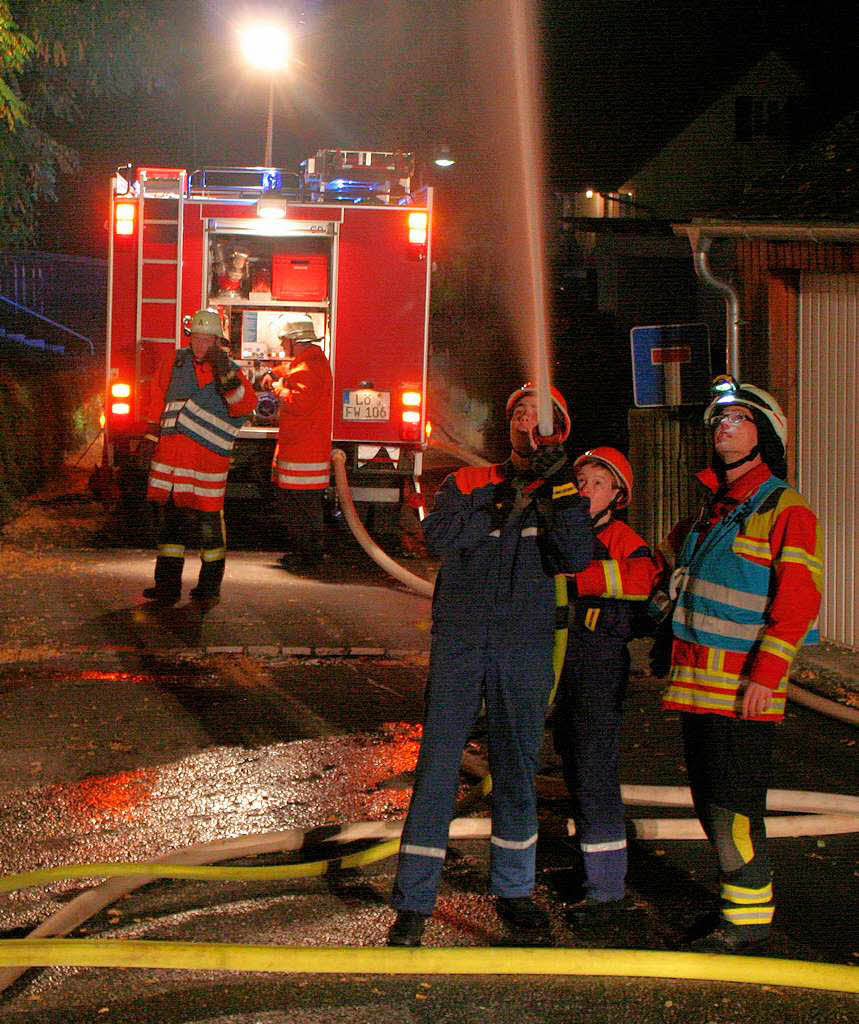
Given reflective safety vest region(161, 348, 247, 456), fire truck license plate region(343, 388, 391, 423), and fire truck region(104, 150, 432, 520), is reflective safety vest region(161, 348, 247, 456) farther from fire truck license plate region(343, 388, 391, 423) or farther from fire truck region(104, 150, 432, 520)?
fire truck license plate region(343, 388, 391, 423)

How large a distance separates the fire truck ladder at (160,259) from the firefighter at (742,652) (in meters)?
8.49

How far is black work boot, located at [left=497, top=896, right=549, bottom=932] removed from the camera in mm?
4012

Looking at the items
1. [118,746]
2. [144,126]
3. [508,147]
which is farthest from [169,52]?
[508,147]

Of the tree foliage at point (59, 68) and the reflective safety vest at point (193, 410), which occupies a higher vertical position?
the tree foliage at point (59, 68)

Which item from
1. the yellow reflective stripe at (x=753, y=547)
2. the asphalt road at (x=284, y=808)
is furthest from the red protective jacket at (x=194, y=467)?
the yellow reflective stripe at (x=753, y=547)

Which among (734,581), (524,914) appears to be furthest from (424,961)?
(734,581)

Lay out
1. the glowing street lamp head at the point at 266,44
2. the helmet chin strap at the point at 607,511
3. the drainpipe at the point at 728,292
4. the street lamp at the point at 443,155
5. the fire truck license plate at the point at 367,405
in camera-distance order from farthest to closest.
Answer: the street lamp at the point at 443,155 → the glowing street lamp head at the point at 266,44 → the fire truck license plate at the point at 367,405 → the drainpipe at the point at 728,292 → the helmet chin strap at the point at 607,511

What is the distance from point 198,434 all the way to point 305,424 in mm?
1356

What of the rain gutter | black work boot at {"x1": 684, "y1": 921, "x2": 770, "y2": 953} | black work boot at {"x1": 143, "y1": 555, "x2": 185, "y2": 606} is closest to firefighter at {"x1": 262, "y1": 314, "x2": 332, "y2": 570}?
black work boot at {"x1": 143, "y1": 555, "x2": 185, "y2": 606}

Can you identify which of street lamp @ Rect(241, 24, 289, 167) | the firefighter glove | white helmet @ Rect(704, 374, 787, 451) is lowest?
white helmet @ Rect(704, 374, 787, 451)

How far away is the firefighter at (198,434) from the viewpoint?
8922 mm

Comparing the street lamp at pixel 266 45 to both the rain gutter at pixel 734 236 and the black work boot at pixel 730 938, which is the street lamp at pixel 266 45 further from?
the black work boot at pixel 730 938

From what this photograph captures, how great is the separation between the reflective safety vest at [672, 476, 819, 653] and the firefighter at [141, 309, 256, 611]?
5414 mm

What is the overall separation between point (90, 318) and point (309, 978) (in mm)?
28436
